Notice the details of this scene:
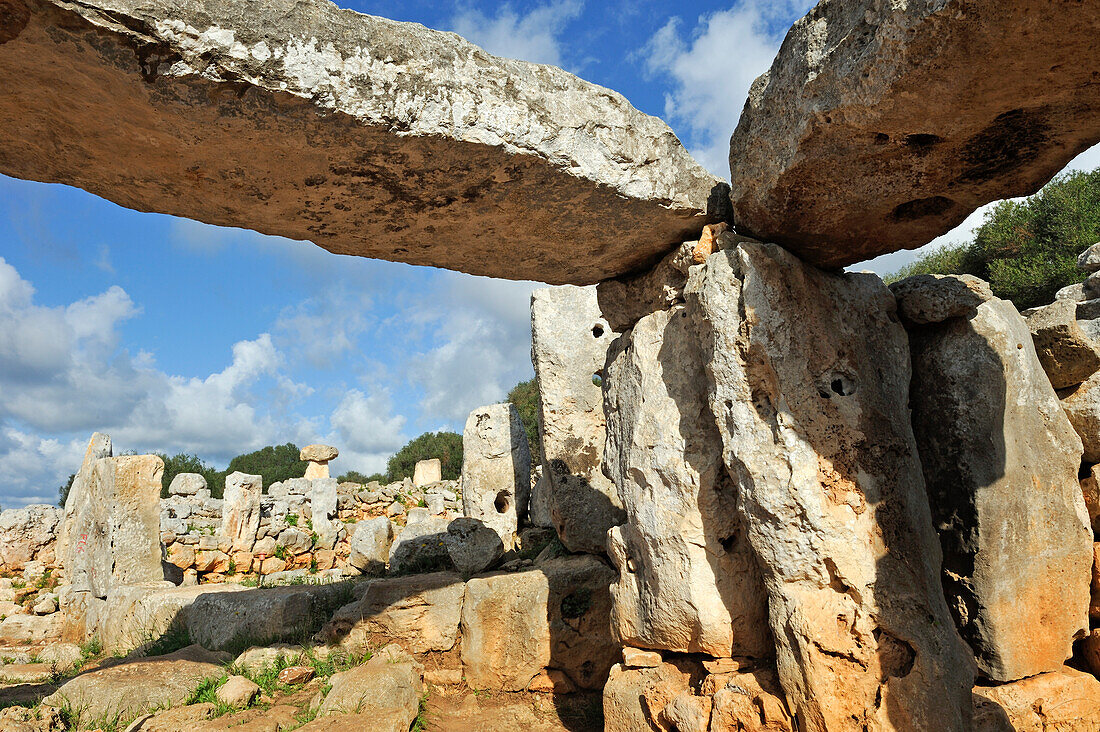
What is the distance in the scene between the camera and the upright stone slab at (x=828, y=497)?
3.12 meters

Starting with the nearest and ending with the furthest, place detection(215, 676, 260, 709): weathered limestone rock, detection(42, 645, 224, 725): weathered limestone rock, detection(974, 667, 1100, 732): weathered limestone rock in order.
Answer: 1. detection(974, 667, 1100, 732): weathered limestone rock
2. detection(42, 645, 224, 725): weathered limestone rock
3. detection(215, 676, 260, 709): weathered limestone rock

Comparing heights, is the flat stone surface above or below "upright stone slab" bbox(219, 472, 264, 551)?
below

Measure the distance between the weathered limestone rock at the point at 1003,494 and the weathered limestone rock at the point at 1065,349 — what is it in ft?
0.98

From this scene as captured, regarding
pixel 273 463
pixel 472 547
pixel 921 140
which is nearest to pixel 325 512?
pixel 472 547

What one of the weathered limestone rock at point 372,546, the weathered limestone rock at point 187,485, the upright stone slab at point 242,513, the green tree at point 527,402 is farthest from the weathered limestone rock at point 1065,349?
the green tree at point 527,402

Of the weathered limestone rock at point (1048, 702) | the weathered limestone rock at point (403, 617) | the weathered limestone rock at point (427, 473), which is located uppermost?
the weathered limestone rock at point (427, 473)

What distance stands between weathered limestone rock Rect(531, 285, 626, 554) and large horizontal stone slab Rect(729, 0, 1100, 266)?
324 centimetres

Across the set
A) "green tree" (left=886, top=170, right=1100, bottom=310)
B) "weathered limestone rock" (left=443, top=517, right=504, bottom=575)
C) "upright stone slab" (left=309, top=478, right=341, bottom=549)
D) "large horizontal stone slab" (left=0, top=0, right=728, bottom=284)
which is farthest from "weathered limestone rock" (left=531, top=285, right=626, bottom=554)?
"green tree" (left=886, top=170, right=1100, bottom=310)

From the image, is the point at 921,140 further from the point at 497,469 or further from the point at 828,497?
the point at 497,469

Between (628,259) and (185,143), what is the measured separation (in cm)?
255

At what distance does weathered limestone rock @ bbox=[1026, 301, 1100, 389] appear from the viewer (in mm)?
4246

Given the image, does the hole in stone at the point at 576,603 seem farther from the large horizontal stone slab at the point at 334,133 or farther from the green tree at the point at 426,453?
the green tree at the point at 426,453

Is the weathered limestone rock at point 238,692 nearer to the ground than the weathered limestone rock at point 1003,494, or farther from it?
nearer to the ground

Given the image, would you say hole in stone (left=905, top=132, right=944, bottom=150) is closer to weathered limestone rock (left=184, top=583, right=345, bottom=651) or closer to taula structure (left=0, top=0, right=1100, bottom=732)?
taula structure (left=0, top=0, right=1100, bottom=732)
